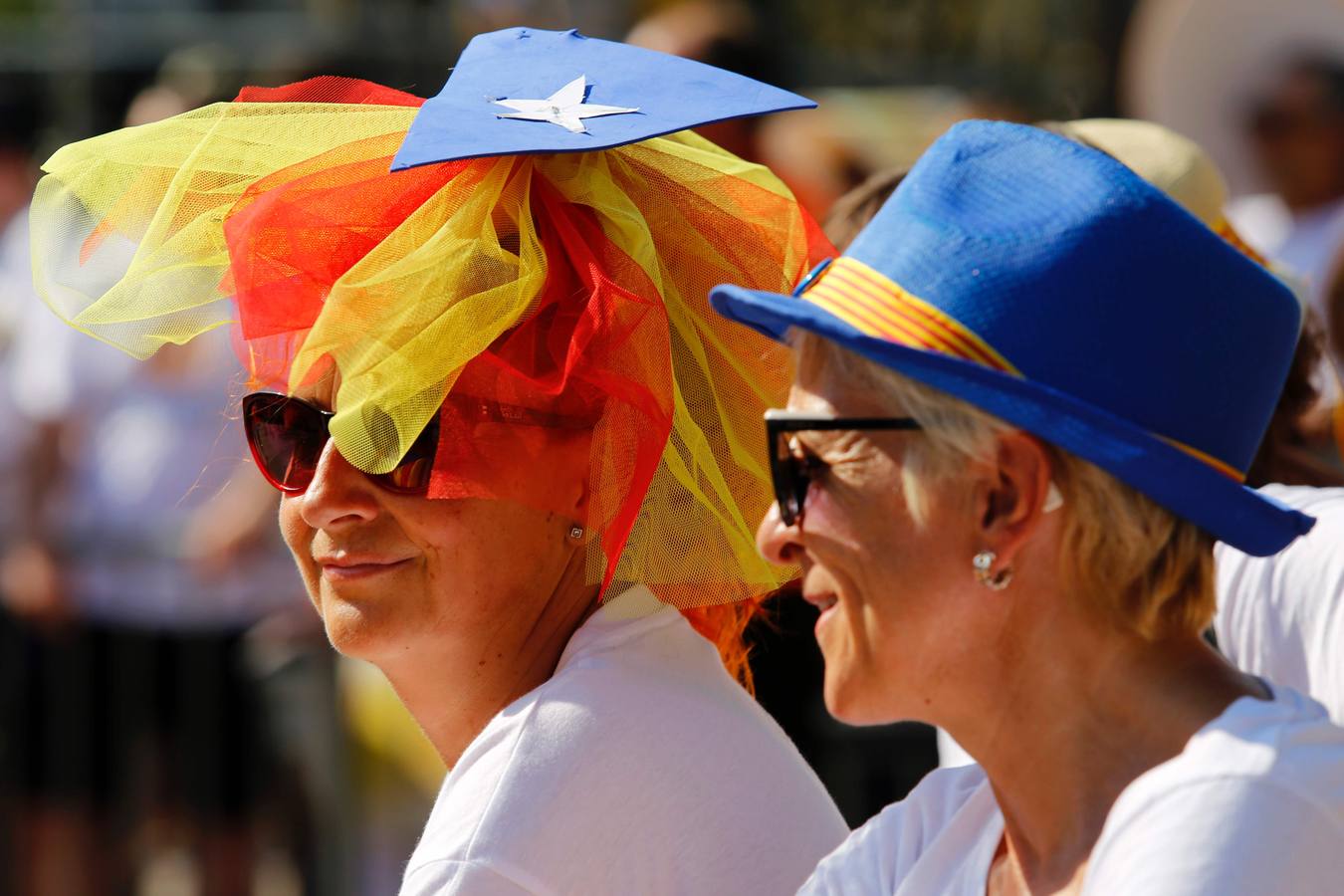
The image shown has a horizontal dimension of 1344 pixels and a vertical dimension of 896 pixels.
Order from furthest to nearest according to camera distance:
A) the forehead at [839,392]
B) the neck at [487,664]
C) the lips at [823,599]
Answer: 1. the neck at [487,664]
2. the lips at [823,599]
3. the forehead at [839,392]

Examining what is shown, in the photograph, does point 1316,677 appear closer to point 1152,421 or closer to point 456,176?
point 1152,421

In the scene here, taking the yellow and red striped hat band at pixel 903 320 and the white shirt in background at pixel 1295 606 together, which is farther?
the white shirt in background at pixel 1295 606

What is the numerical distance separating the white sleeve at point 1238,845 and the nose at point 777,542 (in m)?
0.54

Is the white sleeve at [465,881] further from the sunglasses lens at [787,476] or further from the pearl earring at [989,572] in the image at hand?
the pearl earring at [989,572]

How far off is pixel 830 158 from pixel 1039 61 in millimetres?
2567

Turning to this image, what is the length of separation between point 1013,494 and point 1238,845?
16.9 inches

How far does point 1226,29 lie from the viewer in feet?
20.8

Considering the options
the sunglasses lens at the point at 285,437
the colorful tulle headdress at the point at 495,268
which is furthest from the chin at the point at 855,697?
the sunglasses lens at the point at 285,437

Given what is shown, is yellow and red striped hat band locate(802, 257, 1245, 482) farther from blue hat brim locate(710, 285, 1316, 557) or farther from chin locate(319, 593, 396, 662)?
chin locate(319, 593, 396, 662)

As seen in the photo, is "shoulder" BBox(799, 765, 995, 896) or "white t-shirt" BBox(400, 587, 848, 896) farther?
"white t-shirt" BBox(400, 587, 848, 896)

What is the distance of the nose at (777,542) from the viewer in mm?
2139

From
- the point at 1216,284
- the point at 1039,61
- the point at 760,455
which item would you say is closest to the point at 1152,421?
the point at 1216,284

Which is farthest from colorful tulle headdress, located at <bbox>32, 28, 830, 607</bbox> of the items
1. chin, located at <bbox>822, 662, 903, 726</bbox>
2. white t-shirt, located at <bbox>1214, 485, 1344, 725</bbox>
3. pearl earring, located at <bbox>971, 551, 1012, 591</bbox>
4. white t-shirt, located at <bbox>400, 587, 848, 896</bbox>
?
white t-shirt, located at <bbox>1214, 485, 1344, 725</bbox>

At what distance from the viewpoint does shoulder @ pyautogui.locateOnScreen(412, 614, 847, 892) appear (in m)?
2.37
